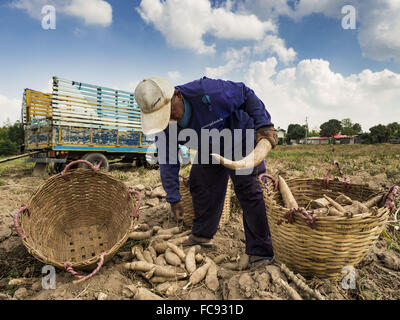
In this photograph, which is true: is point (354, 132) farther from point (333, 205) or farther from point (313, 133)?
point (333, 205)

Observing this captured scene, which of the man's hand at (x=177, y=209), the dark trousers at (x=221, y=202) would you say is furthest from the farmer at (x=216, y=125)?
the man's hand at (x=177, y=209)

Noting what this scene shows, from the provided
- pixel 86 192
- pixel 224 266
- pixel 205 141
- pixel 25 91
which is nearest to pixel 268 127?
pixel 205 141

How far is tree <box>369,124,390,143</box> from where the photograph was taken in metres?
36.7

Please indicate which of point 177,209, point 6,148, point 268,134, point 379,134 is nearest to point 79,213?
point 177,209

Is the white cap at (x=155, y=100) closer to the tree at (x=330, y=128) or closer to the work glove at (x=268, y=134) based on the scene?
the work glove at (x=268, y=134)

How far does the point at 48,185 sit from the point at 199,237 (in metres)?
1.44

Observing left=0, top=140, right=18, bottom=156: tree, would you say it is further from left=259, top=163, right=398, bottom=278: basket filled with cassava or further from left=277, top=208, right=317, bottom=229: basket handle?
left=277, top=208, right=317, bottom=229: basket handle

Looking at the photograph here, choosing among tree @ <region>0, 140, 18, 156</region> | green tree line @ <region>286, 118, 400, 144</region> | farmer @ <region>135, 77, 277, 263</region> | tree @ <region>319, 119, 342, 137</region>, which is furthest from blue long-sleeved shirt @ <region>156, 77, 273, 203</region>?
tree @ <region>319, 119, 342, 137</region>

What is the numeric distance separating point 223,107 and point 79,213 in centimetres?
189

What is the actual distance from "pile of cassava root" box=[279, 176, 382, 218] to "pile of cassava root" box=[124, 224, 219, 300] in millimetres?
795

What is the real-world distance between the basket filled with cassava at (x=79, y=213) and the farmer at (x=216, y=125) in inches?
20.8

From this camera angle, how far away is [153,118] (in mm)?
1818

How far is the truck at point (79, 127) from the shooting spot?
6.07 m

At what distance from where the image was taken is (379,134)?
37.3 metres
